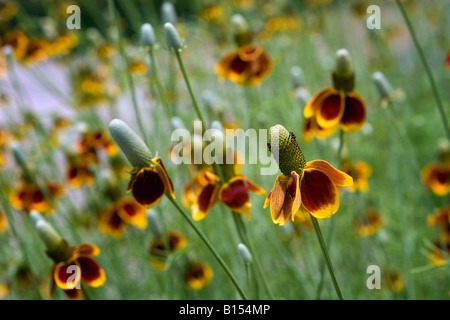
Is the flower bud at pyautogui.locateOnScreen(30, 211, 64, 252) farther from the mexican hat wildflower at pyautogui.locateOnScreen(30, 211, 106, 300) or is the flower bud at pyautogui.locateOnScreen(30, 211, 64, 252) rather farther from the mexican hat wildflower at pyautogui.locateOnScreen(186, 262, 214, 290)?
the mexican hat wildflower at pyautogui.locateOnScreen(186, 262, 214, 290)

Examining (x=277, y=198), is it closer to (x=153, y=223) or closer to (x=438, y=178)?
(x=153, y=223)

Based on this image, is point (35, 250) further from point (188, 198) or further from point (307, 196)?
point (307, 196)

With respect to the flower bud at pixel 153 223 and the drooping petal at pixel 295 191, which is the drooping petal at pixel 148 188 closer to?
the drooping petal at pixel 295 191

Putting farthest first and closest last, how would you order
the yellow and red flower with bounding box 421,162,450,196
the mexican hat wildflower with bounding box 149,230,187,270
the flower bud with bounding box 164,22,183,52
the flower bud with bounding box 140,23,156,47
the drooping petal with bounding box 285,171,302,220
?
the yellow and red flower with bounding box 421,162,450,196 < the mexican hat wildflower with bounding box 149,230,187,270 < the flower bud with bounding box 140,23,156,47 < the flower bud with bounding box 164,22,183,52 < the drooping petal with bounding box 285,171,302,220

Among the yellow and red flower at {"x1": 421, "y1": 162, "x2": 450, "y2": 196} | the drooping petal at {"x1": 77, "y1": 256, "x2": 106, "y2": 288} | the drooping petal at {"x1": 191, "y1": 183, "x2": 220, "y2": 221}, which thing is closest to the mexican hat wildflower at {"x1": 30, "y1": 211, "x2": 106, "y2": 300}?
the drooping petal at {"x1": 77, "y1": 256, "x2": 106, "y2": 288}

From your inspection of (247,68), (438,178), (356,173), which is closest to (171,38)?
(247,68)
